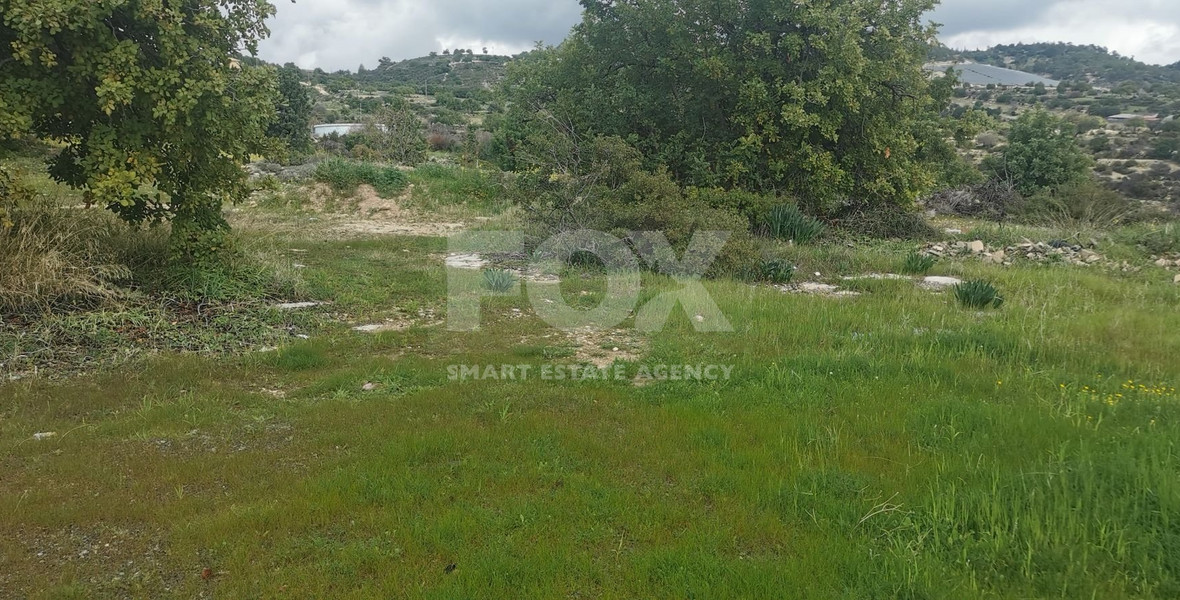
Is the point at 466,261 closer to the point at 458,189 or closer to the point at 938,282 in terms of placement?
the point at 938,282

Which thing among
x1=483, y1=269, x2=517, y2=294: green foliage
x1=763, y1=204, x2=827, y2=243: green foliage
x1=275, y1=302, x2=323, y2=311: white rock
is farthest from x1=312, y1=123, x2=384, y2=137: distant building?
x1=275, y1=302, x2=323, y2=311: white rock

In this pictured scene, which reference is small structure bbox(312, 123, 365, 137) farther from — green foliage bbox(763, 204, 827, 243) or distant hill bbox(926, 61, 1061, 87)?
distant hill bbox(926, 61, 1061, 87)

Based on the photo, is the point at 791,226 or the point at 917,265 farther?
the point at 791,226

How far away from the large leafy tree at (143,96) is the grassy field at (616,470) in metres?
1.83

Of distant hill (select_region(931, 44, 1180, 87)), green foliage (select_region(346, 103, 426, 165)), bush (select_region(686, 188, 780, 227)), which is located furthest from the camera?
distant hill (select_region(931, 44, 1180, 87))

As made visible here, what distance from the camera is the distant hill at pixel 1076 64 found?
6006cm

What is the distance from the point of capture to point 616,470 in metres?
3.83

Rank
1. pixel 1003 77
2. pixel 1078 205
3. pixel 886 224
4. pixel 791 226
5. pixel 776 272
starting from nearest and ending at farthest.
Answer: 1. pixel 776 272
2. pixel 791 226
3. pixel 886 224
4. pixel 1078 205
5. pixel 1003 77

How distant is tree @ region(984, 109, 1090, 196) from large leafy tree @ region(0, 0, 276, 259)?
25.3 m

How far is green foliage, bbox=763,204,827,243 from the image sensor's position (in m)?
12.1

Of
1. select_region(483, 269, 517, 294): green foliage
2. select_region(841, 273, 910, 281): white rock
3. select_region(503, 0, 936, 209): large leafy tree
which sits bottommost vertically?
select_region(483, 269, 517, 294): green foliage

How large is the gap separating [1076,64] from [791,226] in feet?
235

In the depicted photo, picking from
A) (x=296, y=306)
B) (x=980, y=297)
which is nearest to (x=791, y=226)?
(x=980, y=297)

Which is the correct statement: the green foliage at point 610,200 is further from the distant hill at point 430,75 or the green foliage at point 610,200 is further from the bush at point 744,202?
the distant hill at point 430,75
